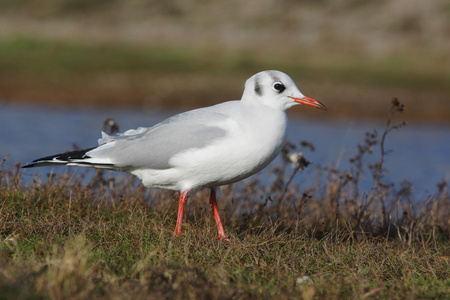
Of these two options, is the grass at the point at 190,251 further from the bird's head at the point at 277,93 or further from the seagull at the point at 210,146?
the bird's head at the point at 277,93

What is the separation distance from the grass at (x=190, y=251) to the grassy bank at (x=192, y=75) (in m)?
14.5

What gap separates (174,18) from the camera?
119 ft

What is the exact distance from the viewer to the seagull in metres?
4.79

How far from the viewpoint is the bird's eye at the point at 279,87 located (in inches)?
199

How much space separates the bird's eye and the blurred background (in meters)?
8.06

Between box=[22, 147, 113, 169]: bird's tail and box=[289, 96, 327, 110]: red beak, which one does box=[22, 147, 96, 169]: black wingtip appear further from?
box=[289, 96, 327, 110]: red beak

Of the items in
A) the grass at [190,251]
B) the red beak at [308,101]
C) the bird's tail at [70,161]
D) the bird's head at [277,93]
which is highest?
the bird's head at [277,93]

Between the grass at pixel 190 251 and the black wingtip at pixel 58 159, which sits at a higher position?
the black wingtip at pixel 58 159

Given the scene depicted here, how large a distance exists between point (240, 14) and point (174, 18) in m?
3.57

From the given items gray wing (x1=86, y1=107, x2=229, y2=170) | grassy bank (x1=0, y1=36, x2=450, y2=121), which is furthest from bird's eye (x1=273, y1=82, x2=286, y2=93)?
grassy bank (x1=0, y1=36, x2=450, y2=121)

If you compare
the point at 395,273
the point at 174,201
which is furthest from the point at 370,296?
the point at 174,201

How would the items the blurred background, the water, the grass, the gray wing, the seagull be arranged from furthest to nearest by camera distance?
the blurred background < the water < the gray wing < the seagull < the grass

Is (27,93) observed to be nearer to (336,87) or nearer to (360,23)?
(336,87)

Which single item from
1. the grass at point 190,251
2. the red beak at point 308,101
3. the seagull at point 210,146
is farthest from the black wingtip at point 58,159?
the red beak at point 308,101
